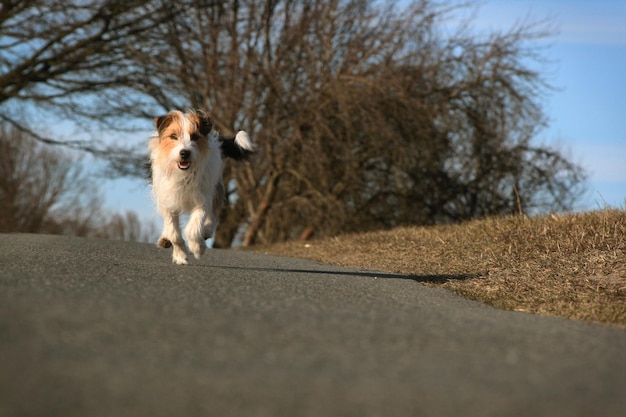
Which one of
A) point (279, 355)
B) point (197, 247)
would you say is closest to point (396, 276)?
point (197, 247)

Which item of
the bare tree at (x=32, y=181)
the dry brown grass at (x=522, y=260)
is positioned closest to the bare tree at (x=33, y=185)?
the bare tree at (x=32, y=181)

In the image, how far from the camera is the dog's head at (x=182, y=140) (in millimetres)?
7969

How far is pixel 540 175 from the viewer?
20.2 m

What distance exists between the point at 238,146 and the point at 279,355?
6409 mm

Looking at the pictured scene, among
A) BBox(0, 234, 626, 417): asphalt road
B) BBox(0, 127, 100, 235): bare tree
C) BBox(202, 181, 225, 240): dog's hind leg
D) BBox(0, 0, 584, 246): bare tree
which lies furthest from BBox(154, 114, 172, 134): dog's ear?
BBox(0, 127, 100, 235): bare tree

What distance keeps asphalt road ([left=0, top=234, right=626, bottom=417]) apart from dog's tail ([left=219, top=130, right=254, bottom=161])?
12.4 ft

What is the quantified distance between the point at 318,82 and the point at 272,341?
14565mm

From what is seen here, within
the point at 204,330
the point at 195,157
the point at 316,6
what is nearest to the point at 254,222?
the point at 316,6

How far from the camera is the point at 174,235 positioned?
841cm

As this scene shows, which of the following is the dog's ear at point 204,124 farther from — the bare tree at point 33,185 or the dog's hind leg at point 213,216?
the bare tree at point 33,185

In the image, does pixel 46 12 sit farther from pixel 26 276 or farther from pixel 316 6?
pixel 26 276

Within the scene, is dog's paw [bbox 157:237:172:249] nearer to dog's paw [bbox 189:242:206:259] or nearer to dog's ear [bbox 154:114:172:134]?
dog's paw [bbox 189:242:206:259]

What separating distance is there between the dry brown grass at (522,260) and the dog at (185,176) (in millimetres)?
2441

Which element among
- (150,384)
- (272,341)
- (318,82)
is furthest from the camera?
(318,82)
